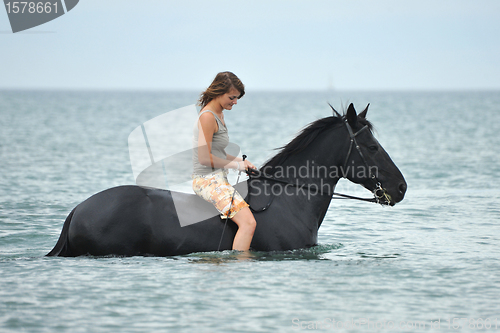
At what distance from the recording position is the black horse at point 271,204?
247 inches

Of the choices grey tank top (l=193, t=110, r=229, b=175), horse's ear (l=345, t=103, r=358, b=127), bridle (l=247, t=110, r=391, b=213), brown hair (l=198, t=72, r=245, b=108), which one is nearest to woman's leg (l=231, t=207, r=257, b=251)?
bridle (l=247, t=110, r=391, b=213)

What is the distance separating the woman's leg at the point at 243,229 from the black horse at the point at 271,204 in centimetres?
16

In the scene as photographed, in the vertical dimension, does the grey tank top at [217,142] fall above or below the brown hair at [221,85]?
below

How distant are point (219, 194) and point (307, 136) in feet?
4.61

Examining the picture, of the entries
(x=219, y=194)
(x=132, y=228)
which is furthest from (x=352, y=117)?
(x=132, y=228)

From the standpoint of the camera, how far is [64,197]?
517 inches

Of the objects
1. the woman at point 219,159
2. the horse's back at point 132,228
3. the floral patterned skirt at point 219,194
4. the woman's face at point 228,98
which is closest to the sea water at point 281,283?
the horse's back at point 132,228

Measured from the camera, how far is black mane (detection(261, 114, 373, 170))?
270 inches

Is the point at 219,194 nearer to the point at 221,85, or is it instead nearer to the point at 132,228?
the point at 132,228

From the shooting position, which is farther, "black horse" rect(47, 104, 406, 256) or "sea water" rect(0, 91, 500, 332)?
"black horse" rect(47, 104, 406, 256)

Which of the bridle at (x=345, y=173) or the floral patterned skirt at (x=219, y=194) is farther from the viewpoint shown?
the bridle at (x=345, y=173)

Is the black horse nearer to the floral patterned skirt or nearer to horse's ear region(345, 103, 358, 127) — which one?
horse's ear region(345, 103, 358, 127)

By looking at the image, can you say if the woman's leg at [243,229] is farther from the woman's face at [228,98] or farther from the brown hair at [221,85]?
the brown hair at [221,85]

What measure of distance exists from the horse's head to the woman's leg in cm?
143
